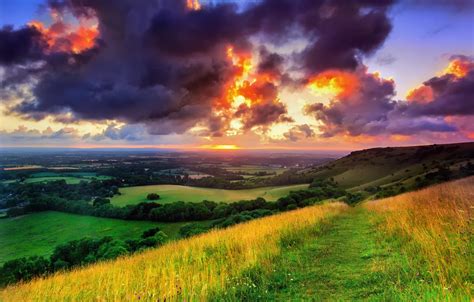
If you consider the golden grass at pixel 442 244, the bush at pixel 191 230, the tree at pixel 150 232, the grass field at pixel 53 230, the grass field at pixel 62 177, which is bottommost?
the grass field at pixel 53 230

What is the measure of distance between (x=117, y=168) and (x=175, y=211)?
68.7 metres

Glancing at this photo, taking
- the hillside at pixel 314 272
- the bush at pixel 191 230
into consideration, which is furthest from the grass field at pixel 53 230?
the hillside at pixel 314 272

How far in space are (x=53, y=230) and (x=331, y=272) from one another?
3711 inches

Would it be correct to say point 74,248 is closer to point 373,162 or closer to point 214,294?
point 214,294

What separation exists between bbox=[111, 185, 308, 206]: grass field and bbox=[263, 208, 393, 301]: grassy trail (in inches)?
3127

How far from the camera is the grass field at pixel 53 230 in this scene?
7056 cm

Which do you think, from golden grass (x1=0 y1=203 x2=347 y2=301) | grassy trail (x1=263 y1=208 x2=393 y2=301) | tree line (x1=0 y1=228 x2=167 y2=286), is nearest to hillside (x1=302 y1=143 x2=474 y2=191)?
tree line (x1=0 y1=228 x2=167 y2=286)

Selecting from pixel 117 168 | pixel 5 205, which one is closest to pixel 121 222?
pixel 5 205

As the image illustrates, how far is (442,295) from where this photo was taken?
471 cm

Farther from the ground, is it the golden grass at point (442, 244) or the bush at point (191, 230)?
the golden grass at point (442, 244)

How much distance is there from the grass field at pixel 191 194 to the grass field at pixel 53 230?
11922mm

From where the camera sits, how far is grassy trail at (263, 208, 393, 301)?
631cm

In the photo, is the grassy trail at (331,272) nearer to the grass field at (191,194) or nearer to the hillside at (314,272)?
the hillside at (314,272)

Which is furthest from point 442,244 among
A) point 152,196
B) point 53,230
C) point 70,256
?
point 53,230
